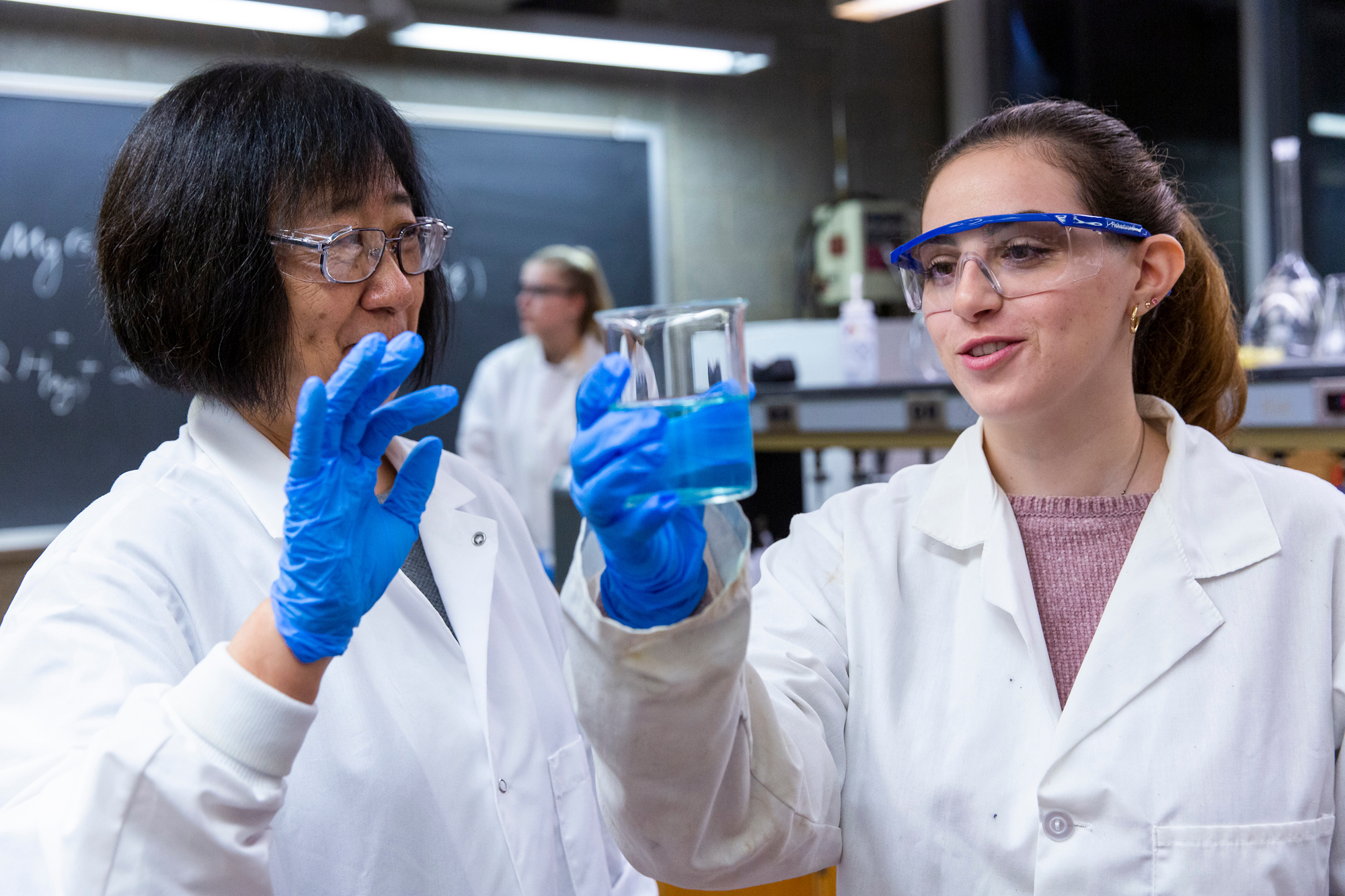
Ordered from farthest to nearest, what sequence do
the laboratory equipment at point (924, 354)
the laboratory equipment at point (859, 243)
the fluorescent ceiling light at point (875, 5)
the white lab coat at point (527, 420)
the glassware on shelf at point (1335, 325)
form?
the laboratory equipment at point (859, 243)
the white lab coat at point (527, 420)
the fluorescent ceiling light at point (875, 5)
the laboratory equipment at point (924, 354)
the glassware on shelf at point (1335, 325)

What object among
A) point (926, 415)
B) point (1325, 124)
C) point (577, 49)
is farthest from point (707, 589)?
point (1325, 124)

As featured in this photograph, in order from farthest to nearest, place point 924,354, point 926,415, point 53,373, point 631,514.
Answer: point 53,373
point 924,354
point 926,415
point 631,514

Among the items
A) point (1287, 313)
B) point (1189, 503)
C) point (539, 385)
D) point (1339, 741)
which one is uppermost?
point (1287, 313)

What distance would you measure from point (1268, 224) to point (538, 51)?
3.00 metres

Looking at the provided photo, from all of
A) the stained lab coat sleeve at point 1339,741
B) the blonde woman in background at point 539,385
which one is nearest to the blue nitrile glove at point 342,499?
the stained lab coat sleeve at point 1339,741

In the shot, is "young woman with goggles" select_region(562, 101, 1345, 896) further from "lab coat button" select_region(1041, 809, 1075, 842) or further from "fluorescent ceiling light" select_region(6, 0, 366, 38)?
"fluorescent ceiling light" select_region(6, 0, 366, 38)

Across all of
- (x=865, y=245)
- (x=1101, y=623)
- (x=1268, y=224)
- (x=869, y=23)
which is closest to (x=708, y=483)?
(x=1101, y=623)

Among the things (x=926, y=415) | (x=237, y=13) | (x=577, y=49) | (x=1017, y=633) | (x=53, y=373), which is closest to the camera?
(x=1017, y=633)

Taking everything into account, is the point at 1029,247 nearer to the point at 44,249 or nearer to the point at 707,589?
the point at 707,589

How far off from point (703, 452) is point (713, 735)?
23 cm

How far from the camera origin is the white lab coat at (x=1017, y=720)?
3.08 ft

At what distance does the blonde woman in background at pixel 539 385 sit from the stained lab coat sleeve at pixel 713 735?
8.51 feet

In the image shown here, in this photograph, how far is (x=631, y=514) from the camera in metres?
0.74

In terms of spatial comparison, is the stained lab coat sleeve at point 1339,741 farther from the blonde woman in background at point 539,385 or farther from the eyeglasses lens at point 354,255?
the blonde woman in background at point 539,385
